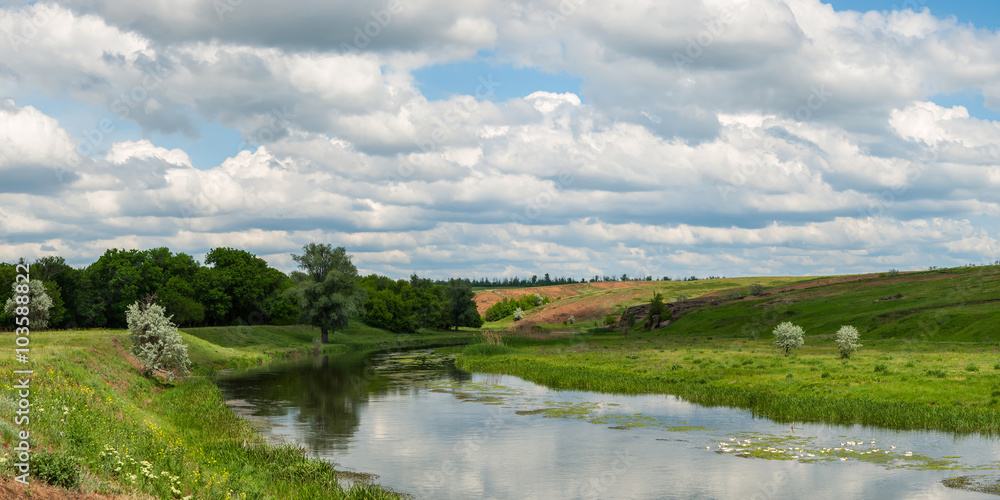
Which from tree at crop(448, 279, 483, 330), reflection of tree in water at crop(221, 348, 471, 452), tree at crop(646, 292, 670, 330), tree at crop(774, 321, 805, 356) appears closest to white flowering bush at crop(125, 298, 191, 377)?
reflection of tree in water at crop(221, 348, 471, 452)

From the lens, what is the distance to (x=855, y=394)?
39375 mm

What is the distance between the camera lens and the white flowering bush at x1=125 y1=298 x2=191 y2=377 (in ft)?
159

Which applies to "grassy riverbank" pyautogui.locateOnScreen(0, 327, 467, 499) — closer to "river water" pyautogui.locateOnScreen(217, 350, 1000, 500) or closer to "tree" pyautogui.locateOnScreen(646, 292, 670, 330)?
"river water" pyautogui.locateOnScreen(217, 350, 1000, 500)

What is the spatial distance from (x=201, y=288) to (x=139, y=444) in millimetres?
100256

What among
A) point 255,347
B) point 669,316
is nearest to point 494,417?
point 255,347

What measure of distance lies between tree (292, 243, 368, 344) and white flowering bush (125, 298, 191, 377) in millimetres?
55039

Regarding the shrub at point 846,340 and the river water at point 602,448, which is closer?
the river water at point 602,448

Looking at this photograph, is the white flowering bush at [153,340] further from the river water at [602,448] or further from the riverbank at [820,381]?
the riverbank at [820,381]

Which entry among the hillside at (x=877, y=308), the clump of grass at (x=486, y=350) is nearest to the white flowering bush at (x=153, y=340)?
the clump of grass at (x=486, y=350)

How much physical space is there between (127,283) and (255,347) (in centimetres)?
2701

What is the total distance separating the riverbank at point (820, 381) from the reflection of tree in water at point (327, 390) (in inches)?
391

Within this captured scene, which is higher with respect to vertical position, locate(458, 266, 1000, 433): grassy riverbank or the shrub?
the shrub

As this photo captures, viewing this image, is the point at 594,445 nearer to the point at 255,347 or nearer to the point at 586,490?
the point at 586,490

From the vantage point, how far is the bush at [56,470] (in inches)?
575
